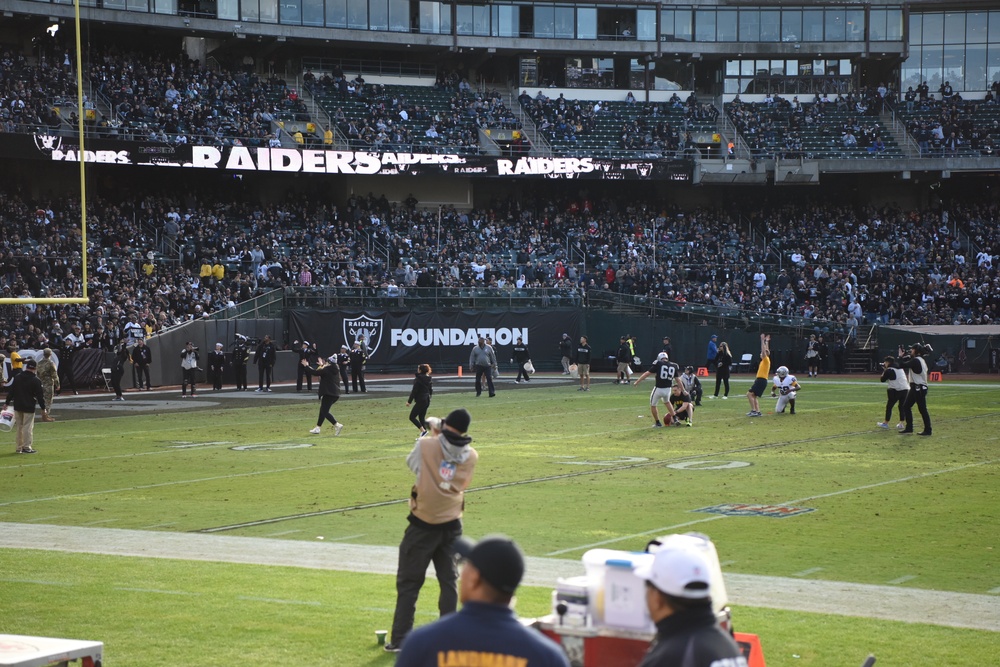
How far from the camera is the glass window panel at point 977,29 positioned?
6525 centimetres

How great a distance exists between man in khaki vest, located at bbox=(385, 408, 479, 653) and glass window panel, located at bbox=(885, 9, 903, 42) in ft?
199

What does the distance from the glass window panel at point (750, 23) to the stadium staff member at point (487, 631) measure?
206 feet

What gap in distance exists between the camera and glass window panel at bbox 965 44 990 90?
214ft

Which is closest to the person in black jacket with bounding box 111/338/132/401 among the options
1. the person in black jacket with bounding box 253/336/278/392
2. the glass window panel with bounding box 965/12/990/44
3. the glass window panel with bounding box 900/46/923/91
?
the person in black jacket with bounding box 253/336/278/392

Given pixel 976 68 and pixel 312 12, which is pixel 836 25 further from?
pixel 312 12

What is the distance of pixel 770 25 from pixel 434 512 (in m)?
59.2

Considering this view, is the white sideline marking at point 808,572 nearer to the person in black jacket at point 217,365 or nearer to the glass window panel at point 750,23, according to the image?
the person in black jacket at point 217,365

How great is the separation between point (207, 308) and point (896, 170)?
32666 mm

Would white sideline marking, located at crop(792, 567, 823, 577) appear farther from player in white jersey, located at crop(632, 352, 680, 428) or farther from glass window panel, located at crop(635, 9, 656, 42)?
glass window panel, located at crop(635, 9, 656, 42)

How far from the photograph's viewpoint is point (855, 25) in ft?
211

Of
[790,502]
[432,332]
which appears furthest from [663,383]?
[432,332]

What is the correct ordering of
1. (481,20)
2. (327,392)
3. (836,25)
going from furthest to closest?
(836,25), (481,20), (327,392)

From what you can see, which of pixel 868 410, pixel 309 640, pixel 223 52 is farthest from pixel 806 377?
pixel 309 640

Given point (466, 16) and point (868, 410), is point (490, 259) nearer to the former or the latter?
point (466, 16)
